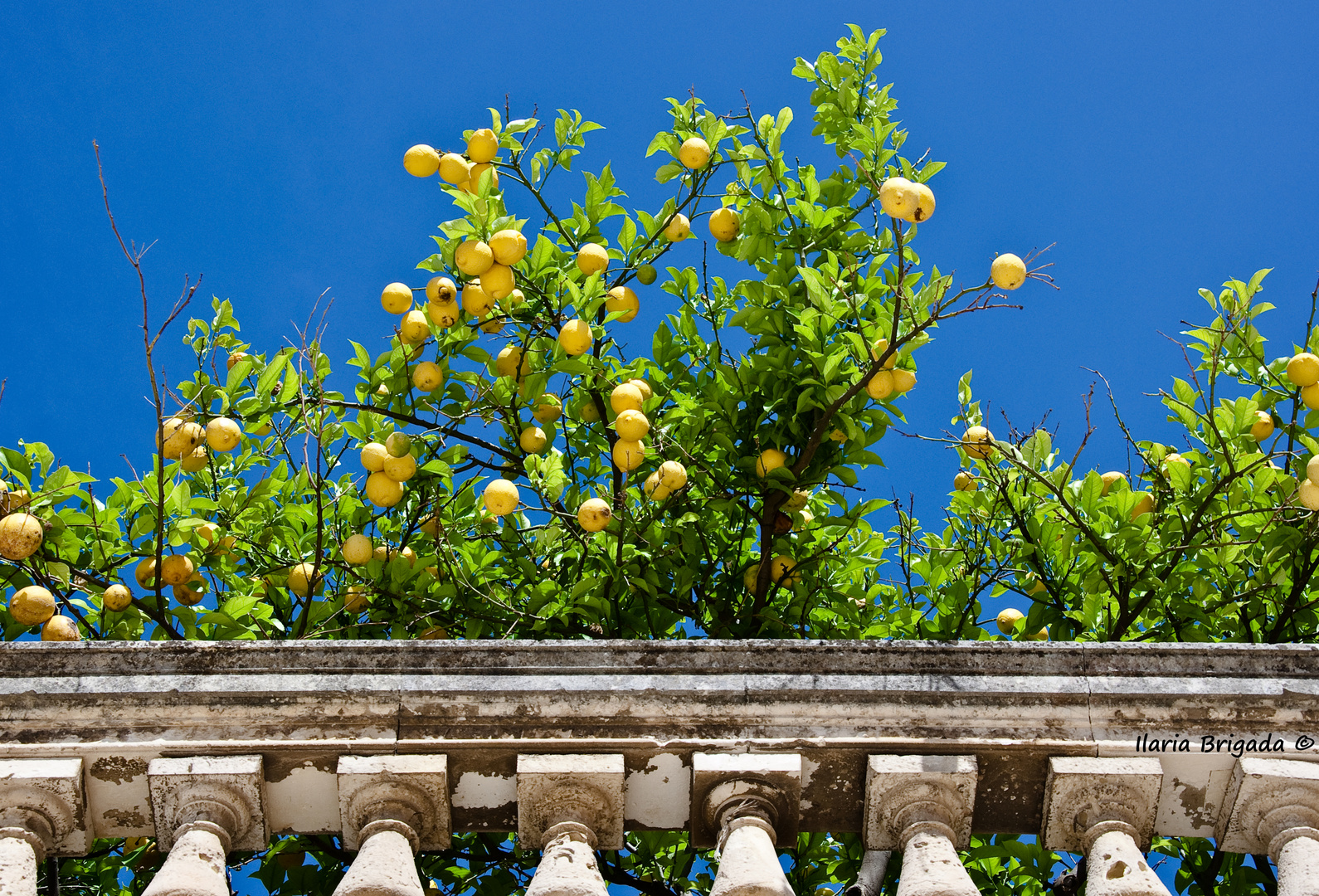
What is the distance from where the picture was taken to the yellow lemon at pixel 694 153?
601 centimetres

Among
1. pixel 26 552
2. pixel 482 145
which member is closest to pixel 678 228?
pixel 482 145

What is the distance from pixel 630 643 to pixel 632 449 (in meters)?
1.21

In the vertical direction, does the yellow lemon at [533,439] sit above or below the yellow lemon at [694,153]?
below

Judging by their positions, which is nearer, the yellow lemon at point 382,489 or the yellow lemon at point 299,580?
the yellow lemon at point 382,489

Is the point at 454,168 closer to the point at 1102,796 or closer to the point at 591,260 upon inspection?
the point at 591,260

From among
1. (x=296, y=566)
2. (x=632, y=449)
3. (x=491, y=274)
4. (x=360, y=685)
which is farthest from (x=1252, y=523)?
(x=296, y=566)

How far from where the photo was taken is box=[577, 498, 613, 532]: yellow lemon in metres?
5.45

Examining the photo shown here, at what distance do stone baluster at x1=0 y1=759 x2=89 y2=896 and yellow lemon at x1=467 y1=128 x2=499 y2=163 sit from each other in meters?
3.19

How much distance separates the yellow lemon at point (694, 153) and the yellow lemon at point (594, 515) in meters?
1.80

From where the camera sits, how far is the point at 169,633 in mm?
5418

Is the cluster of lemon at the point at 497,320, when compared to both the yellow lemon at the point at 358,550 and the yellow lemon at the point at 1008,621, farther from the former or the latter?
the yellow lemon at the point at 1008,621

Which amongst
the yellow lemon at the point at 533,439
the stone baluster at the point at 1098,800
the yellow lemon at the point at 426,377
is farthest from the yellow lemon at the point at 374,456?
the stone baluster at the point at 1098,800

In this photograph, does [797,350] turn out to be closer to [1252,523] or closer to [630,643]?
[630,643]

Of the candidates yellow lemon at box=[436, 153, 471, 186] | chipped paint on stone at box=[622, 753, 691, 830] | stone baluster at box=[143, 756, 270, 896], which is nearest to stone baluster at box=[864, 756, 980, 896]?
chipped paint on stone at box=[622, 753, 691, 830]
